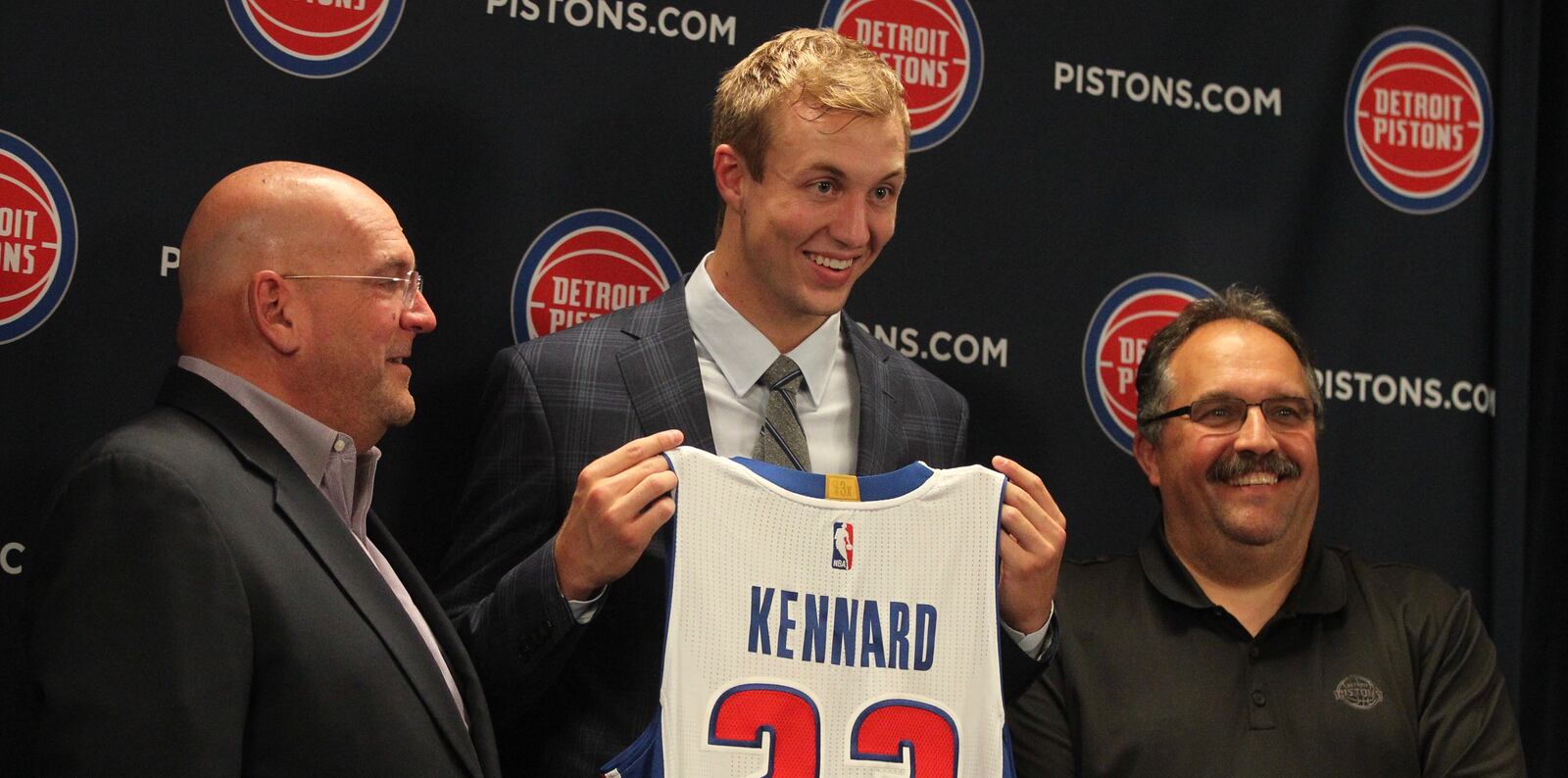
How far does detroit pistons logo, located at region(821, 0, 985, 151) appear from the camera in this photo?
3502mm

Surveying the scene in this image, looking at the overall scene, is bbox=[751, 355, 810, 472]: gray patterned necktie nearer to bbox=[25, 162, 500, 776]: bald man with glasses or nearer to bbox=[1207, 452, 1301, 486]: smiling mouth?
bbox=[25, 162, 500, 776]: bald man with glasses

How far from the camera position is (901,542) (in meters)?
2.56

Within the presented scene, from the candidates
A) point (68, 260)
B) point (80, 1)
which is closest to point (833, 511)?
point (68, 260)

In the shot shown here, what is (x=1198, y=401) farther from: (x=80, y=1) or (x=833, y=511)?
(x=80, y=1)

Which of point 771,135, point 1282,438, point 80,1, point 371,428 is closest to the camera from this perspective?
point 371,428

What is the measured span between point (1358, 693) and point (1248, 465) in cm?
48

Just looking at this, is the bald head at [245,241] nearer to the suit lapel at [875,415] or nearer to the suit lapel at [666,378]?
the suit lapel at [666,378]

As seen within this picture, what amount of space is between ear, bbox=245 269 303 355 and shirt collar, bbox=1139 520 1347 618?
175 cm

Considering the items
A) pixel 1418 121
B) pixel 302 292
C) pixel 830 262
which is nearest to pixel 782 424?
pixel 830 262

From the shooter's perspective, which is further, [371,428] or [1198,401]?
[1198,401]

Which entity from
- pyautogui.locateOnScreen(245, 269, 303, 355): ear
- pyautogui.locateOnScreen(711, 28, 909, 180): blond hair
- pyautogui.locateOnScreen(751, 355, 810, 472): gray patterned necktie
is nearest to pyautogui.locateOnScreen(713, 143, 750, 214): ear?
pyautogui.locateOnScreen(711, 28, 909, 180): blond hair

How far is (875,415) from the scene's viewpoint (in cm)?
284

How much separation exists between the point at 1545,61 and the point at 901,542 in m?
2.48

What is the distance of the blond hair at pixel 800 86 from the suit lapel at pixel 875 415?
1.32ft
